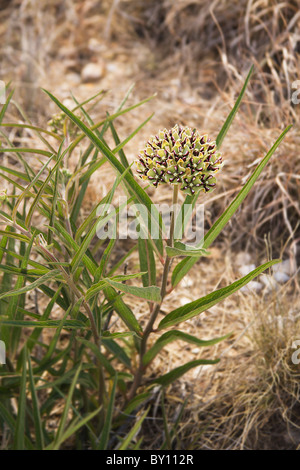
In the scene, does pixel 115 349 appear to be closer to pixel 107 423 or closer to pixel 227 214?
pixel 107 423

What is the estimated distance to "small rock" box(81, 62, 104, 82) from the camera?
2584mm

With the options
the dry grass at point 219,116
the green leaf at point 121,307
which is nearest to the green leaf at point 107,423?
the green leaf at point 121,307

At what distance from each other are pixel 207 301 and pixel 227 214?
0.18 m

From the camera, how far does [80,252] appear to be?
0.91 metres

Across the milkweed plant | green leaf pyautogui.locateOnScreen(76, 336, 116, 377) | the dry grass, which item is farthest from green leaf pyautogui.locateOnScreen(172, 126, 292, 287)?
the dry grass

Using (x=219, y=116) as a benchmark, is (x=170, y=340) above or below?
below

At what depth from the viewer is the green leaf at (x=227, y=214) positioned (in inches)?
36.0

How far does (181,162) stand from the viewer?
2.92 feet

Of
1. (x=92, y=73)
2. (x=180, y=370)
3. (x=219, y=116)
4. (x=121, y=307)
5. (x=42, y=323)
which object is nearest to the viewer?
(x=42, y=323)

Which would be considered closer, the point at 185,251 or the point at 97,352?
the point at 185,251

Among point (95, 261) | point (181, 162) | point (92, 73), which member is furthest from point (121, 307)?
point (92, 73)

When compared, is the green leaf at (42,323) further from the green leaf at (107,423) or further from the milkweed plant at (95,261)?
the green leaf at (107,423)

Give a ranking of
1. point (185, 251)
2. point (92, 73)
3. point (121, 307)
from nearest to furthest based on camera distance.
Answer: point (185, 251) < point (121, 307) < point (92, 73)

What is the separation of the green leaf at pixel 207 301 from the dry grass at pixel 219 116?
452mm
